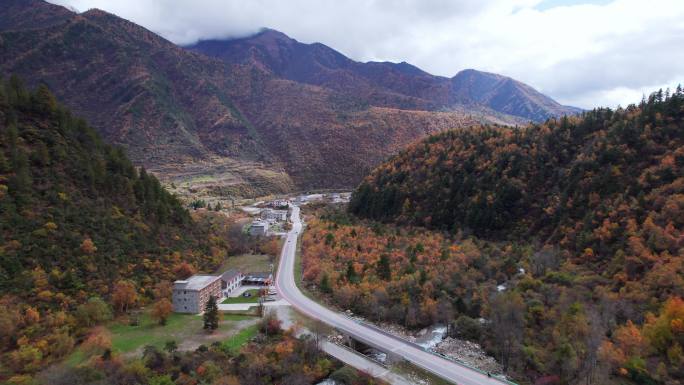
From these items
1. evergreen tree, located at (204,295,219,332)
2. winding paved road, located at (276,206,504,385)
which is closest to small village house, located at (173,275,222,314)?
evergreen tree, located at (204,295,219,332)

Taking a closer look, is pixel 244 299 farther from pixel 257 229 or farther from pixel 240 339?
pixel 257 229

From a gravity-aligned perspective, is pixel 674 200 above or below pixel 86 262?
above

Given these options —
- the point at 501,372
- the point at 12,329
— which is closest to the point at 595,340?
the point at 501,372

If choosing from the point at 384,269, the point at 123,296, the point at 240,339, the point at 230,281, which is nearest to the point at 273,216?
the point at 230,281

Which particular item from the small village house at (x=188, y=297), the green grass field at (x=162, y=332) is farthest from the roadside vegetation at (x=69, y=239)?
the small village house at (x=188, y=297)

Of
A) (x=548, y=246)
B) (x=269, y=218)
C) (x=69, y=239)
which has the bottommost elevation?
(x=269, y=218)

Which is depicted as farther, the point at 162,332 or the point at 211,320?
the point at 211,320

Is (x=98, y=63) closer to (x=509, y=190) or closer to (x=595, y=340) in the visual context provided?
(x=509, y=190)
